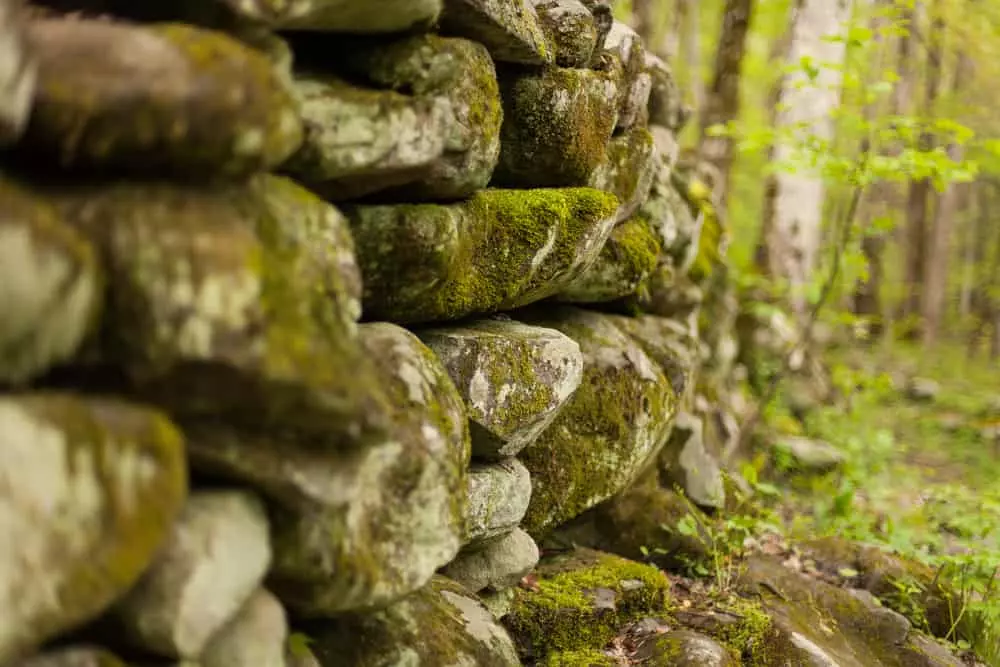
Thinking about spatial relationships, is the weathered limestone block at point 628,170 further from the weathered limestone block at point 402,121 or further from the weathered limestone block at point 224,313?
the weathered limestone block at point 224,313

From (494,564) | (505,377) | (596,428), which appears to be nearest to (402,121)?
(505,377)

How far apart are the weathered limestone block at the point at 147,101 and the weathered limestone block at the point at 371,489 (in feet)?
3.07

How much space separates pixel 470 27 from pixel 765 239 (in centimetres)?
845

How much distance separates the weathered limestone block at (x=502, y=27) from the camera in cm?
441

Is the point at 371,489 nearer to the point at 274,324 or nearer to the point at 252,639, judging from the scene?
the point at 252,639

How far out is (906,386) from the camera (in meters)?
17.0

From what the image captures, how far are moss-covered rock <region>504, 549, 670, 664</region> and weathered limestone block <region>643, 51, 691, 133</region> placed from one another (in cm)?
457

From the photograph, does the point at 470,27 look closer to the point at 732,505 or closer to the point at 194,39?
the point at 194,39

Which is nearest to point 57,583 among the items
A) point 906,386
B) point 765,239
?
point 765,239

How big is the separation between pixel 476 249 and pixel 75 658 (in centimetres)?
286

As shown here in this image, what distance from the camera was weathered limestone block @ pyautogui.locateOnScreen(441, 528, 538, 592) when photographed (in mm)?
4785

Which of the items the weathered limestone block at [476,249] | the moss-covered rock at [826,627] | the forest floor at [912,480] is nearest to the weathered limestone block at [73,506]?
the weathered limestone block at [476,249]

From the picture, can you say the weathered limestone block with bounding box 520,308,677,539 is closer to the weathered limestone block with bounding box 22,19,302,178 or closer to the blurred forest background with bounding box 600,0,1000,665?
the blurred forest background with bounding box 600,0,1000,665

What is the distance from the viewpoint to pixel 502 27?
15.1 feet
